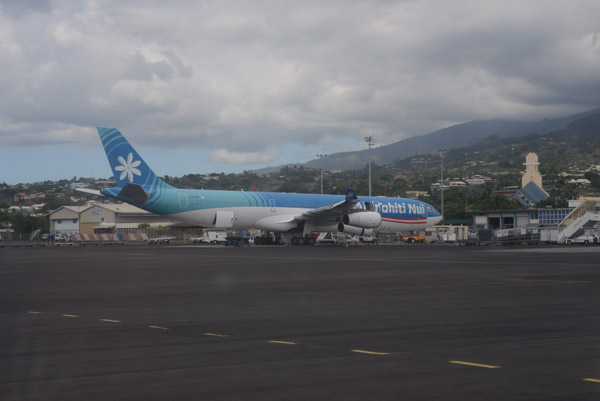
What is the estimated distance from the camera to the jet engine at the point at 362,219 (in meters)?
51.0

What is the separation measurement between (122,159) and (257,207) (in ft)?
33.3

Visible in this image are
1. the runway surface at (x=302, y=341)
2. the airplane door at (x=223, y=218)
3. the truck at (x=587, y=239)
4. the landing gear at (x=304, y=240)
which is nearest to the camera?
the runway surface at (x=302, y=341)

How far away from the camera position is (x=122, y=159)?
4675 centimetres

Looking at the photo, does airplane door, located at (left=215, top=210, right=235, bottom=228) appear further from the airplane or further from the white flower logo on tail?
the white flower logo on tail

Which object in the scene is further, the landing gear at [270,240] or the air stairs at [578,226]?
the landing gear at [270,240]

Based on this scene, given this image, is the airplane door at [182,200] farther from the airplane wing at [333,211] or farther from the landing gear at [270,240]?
the landing gear at [270,240]

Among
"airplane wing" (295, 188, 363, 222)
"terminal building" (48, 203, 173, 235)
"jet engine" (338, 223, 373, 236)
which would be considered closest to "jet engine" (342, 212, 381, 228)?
"airplane wing" (295, 188, 363, 222)

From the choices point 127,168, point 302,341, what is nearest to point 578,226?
point 127,168

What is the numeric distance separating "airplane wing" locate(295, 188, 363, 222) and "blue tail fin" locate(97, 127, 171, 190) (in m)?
11.7

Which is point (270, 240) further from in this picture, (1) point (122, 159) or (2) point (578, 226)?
(2) point (578, 226)

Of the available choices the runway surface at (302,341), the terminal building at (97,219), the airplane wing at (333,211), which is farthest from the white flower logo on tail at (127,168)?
the terminal building at (97,219)

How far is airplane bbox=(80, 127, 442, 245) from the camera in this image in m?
46.7

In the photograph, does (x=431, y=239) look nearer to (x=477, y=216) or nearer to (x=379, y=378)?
(x=477, y=216)

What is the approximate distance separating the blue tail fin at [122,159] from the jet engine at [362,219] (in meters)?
14.3
